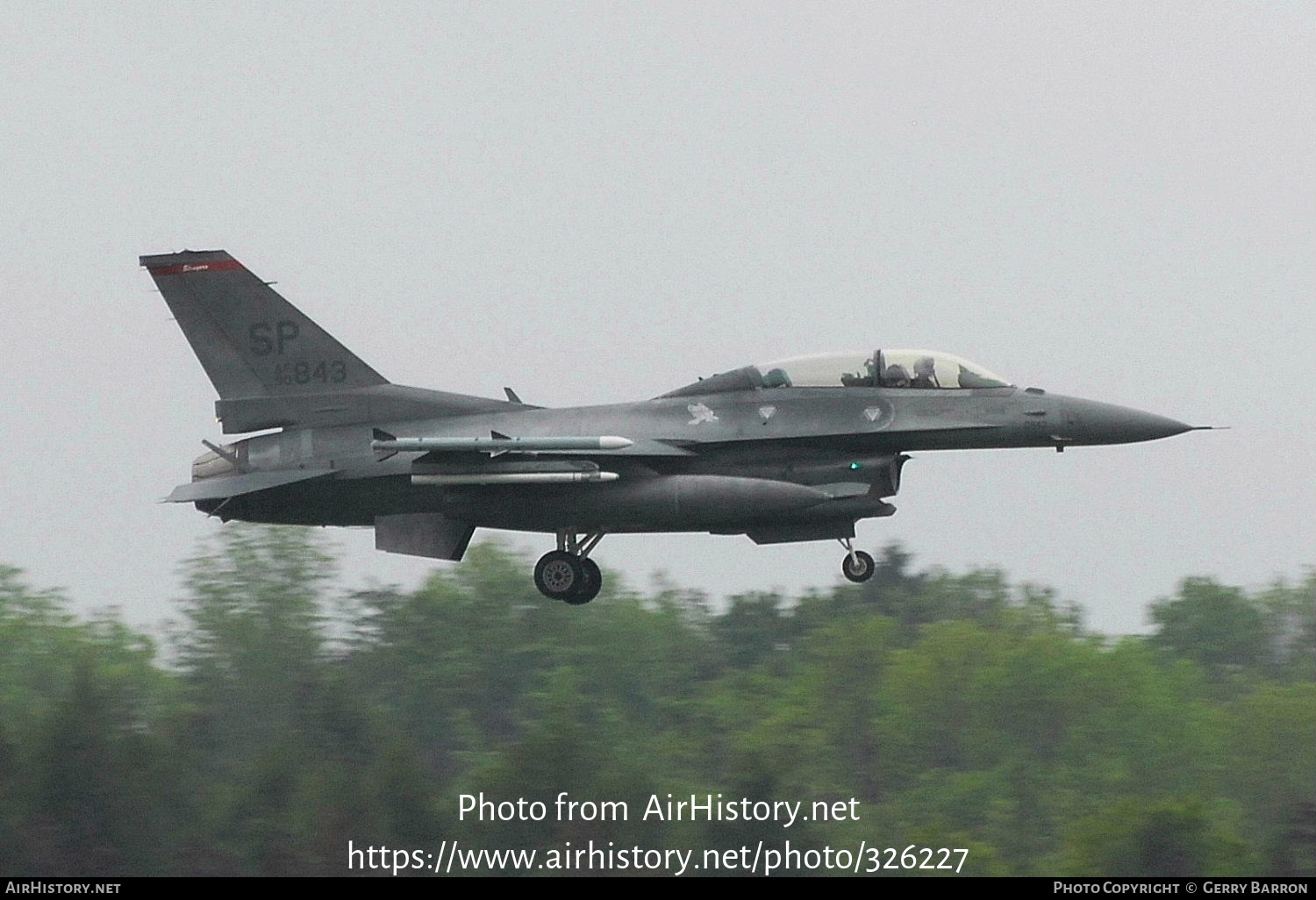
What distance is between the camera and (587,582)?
25.6 metres

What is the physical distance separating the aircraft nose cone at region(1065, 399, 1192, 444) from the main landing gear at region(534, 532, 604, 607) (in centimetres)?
606

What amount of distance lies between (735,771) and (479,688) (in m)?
21.9

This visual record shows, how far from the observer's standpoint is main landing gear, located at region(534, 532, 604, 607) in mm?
25453

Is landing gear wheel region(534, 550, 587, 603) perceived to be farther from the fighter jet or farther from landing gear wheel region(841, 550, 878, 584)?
landing gear wheel region(841, 550, 878, 584)

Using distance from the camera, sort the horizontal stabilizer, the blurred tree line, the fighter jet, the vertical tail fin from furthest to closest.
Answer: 1. the blurred tree line
2. the vertical tail fin
3. the horizontal stabilizer
4. the fighter jet

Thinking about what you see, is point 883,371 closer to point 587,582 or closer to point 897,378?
point 897,378

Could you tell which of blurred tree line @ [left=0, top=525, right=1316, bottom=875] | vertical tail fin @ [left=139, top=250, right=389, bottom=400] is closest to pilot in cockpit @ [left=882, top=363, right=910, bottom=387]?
vertical tail fin @ [left=139, top=250, right=389, bottom=400]

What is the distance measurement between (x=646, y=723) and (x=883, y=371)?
4683 cm

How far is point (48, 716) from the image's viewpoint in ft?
167

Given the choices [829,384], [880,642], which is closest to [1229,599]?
[880,642]

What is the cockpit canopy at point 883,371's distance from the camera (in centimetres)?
2445

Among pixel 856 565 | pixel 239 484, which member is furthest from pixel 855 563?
pixel 239 484

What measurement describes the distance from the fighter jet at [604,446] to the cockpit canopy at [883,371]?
0.02 metres

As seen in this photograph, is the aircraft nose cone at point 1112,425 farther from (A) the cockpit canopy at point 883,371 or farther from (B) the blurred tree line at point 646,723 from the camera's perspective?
(B) the blurred tree line at point 646,723
